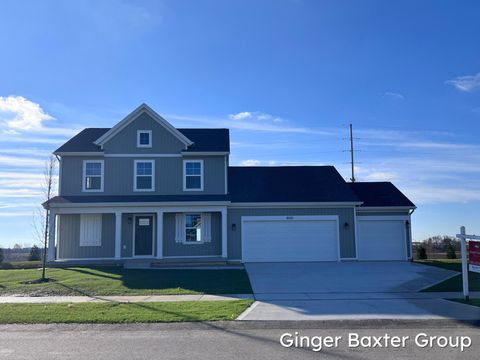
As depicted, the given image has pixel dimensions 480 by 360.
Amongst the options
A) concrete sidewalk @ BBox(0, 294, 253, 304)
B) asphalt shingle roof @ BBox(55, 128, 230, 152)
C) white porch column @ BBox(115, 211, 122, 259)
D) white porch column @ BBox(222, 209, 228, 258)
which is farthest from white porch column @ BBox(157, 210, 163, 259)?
concrete sidewalk @ BBox(0, 294, 253, 304)

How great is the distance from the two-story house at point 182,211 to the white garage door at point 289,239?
51 mm

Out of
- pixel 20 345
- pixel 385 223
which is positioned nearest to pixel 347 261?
pixel 385 223

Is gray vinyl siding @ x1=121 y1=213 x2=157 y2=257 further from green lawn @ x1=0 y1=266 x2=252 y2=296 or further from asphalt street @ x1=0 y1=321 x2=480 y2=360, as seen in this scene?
asphalt street @ x1=0 y1=321 x2=480 y2=360

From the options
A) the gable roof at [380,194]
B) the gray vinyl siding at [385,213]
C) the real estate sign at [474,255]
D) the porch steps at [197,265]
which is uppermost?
the gable roof at [380,194]

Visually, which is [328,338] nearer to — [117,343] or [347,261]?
[117,343]

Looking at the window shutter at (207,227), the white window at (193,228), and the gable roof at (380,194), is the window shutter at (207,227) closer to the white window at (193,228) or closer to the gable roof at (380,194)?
the white window at (193,228)

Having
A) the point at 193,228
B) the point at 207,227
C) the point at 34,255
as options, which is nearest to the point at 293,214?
the point at 207,227

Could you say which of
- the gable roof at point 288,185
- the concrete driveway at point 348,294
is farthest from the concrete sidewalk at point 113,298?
the gable roof at point 288,185

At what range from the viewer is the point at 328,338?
809 centimetres

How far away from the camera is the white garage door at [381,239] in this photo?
24.1m

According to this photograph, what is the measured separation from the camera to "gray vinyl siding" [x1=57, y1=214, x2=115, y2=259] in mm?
22547

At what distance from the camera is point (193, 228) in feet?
75.8

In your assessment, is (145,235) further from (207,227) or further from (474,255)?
(474,255)

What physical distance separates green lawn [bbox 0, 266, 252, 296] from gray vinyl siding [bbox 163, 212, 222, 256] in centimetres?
342
